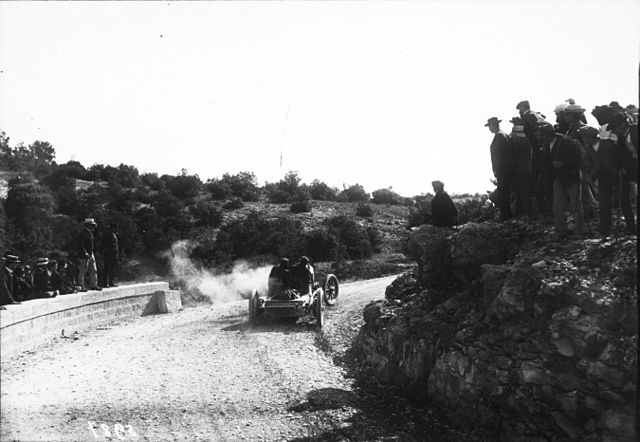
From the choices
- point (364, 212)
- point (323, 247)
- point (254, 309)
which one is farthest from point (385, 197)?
point (254, 309)

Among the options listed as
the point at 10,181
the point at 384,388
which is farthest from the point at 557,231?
the point at 10,181

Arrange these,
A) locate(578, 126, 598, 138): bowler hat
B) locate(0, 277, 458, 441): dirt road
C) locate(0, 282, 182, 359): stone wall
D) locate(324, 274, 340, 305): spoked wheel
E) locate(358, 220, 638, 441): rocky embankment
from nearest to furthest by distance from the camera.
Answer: locate(358, 220, 638, 441): rocky embankment → locate(0, 277, 458, 441): dirt road → locate(578, 126, 598, 138): bowler hat → locate(0, 282, 182, 359): stone wall → locate(324, 274, 340, 305): spoked wheel

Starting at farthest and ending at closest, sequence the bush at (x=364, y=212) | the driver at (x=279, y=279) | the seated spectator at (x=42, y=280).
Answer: the bush at (x=364, y=212) → the driver at (x=279, y=279) → the seated spectator at (x=42, y=280)

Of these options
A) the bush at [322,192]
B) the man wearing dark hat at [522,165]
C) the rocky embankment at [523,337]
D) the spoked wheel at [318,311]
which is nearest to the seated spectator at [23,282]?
the spoked wheel at [318,311]

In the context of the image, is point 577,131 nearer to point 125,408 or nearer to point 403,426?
point 403,426

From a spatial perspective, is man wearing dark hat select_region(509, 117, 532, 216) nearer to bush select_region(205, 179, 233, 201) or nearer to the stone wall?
the stone wall

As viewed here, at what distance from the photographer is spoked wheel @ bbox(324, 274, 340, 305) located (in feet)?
55.2

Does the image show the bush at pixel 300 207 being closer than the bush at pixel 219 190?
Yes

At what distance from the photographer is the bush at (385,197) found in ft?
194

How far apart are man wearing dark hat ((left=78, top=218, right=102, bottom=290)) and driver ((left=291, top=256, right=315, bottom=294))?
499 cm

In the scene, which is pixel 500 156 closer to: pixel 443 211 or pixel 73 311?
pixel 443 211

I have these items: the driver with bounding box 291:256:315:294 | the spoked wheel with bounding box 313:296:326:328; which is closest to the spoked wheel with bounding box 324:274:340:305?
the driver with bounding box 291:256:315:294

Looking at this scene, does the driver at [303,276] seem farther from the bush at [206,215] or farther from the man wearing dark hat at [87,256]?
the bush at [206,215]

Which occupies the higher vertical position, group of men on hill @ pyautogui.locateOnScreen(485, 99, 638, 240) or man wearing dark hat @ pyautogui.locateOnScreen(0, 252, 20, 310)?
group of men on hill @ pyautogui.locateOnScreen(485, 99, 638, 240)
